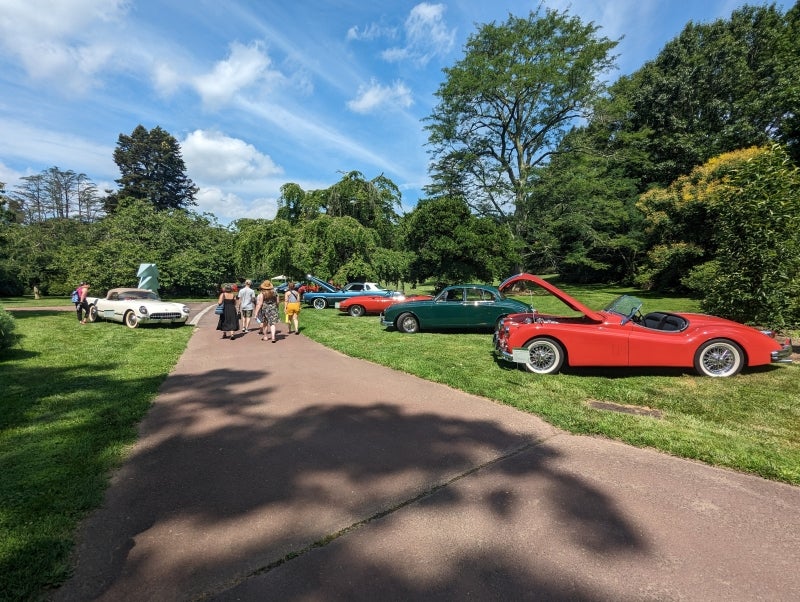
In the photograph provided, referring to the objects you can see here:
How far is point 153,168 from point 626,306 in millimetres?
82551

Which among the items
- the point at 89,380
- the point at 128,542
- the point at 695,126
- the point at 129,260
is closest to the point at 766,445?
the point at 128,542

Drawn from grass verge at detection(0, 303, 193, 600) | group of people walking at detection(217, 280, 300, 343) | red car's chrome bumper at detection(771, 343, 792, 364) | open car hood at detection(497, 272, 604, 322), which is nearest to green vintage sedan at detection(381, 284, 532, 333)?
group of people walking at detection(217, 280, 300, 343)

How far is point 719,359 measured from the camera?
20.8ft

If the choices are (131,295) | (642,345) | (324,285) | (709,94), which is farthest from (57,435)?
(709,94)

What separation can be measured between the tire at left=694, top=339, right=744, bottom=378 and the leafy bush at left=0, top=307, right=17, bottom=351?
1293cm

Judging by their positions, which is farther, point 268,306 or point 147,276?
point 147,276

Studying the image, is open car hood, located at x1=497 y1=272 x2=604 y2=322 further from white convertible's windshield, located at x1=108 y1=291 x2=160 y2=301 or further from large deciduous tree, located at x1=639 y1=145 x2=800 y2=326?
white convertible's windshield, located at x1=108 y1=291 x2=160 y2=301

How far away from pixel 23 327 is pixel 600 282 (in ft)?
118

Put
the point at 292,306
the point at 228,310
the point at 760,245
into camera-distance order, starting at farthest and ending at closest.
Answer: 1. the point at 292,306
2. the point at 228,310
3. the point at 760,245

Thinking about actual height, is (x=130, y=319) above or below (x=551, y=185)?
below

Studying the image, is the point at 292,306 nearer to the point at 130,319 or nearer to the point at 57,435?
the point at 130,319

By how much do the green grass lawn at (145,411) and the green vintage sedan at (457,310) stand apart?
174 cm

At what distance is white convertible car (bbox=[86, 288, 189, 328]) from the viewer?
12703 millimetres

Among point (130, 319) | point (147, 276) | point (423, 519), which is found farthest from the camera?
point (147, 276)
